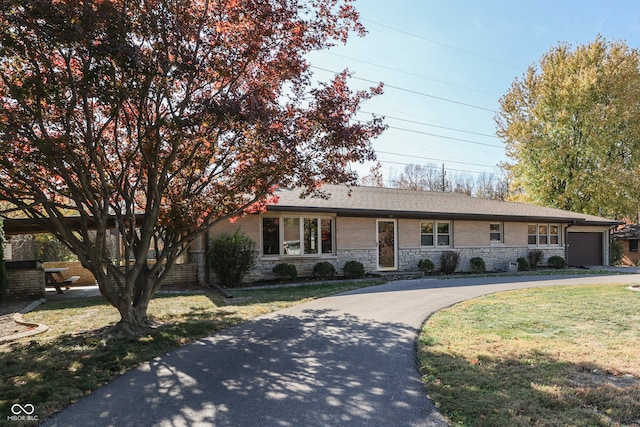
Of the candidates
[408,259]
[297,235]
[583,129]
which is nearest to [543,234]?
[583,129]

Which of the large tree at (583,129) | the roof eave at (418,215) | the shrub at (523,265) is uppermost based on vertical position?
the large tree at (583,129)

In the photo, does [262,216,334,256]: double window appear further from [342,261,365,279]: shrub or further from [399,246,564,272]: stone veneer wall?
[399,246,564,272]: stone veneer wall

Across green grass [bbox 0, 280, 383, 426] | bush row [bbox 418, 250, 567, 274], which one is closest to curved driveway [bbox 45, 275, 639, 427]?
green grass [bbox 0, 280, 383, 426]

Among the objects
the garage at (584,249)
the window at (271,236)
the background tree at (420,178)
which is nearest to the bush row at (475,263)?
the garage at (584,249)

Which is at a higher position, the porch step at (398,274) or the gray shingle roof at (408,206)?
the gray shingle roof at (408,206)

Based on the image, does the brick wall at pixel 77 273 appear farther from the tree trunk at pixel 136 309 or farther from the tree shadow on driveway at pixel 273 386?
the tree shadow on driveway at pixel 273 386

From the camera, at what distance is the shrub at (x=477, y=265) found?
18141mm

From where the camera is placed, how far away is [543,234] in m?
21.7

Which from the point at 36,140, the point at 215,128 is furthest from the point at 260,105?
the point at 36,140

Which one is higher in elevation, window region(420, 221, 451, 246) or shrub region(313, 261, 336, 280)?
window region(420, 221, 451, 246)

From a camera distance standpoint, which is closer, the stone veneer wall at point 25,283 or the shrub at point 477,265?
the stone veneer wall at point 25,283

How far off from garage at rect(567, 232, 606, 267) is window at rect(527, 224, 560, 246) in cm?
181

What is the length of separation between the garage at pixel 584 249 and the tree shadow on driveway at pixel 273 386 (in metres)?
21.2

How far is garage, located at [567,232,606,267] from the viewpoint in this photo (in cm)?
2328
